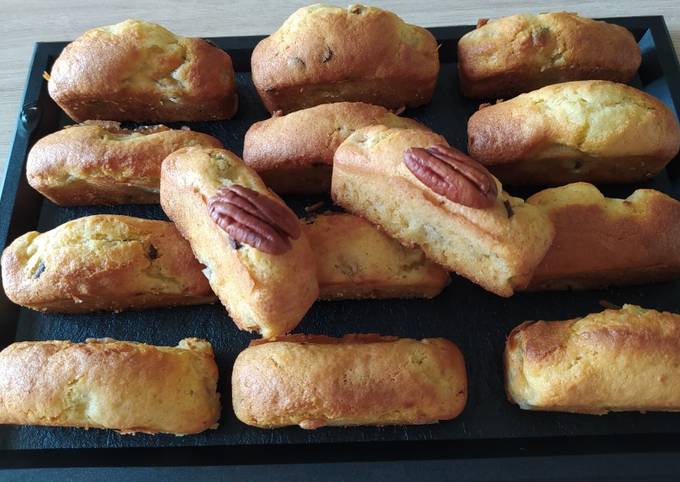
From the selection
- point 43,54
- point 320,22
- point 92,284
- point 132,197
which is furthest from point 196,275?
point 43,54

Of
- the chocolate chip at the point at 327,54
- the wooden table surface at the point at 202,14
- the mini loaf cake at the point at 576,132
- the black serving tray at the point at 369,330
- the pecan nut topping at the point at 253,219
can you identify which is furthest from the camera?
the wooden table surface at the point at 202,14

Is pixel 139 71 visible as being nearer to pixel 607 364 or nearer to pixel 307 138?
pixel 307 138

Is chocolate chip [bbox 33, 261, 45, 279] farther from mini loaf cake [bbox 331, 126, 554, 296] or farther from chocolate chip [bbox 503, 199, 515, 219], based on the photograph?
chocolate chip [bbox 503, 199, 515, 219]

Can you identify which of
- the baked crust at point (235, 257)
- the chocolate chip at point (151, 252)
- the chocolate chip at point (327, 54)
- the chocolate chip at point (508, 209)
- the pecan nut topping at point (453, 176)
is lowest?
the chocolate chip at point (151, 252)

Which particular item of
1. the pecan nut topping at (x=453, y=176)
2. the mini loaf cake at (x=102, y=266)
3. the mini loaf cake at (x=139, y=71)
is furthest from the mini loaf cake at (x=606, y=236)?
the mini loaf cake at (x=139, y=71)

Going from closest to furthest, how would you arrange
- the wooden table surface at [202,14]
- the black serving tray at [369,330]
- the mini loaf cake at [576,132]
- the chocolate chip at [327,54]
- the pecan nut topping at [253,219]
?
the pecan nut topping at [253,219] → the black serving tray at [369,330] → the mini loaf cake at [576,132] → the chocolate chip at [327,54] → the wooden table surface at [202,14]

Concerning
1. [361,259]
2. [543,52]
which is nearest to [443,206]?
[361,259]

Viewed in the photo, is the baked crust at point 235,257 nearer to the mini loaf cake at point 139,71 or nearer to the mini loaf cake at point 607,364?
the mini loaf cake at point 139,71
